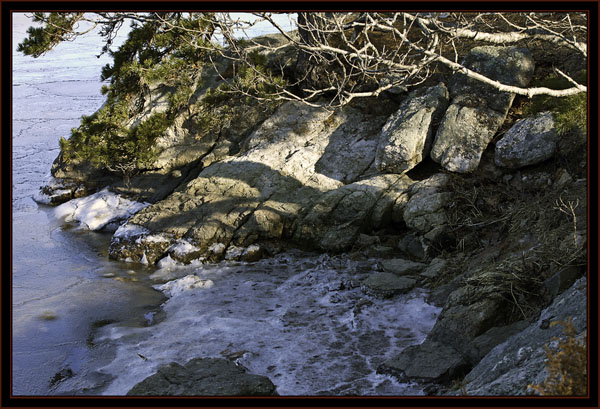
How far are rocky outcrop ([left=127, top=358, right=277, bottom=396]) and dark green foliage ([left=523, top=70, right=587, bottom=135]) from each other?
594cm

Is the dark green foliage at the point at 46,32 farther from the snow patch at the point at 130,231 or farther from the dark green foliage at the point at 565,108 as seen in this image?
the dark green foliage at the point at 565,108

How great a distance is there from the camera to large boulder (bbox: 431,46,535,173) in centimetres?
916

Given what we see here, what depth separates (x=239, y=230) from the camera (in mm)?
9375

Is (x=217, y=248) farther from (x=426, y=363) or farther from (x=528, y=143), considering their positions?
(x=528, y=143)

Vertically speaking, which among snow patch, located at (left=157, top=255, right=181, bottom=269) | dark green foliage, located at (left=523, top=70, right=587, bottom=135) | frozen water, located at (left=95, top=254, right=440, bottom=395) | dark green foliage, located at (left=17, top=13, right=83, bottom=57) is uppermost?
dark green foliage, located at (left=17, top=13, right=83, bottom=57)

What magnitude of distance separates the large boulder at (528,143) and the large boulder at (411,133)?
1.25 m

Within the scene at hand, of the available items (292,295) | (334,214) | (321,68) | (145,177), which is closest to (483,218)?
(334,214)

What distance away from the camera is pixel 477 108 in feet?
31.0

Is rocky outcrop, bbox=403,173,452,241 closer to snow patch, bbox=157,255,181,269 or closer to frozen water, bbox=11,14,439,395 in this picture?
frozen water, bbox=11,14,439,395

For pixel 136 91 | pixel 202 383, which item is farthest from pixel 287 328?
pixel 136 91

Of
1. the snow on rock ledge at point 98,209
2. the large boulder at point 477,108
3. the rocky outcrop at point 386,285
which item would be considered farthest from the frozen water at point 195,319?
the large boulder at point 477,108

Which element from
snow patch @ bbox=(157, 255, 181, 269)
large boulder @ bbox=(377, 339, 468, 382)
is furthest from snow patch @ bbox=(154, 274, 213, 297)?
large boulder @ bbox=(377, 339, 468, 382)

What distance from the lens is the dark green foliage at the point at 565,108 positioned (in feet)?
27.2

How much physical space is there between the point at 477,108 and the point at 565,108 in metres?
1.41
